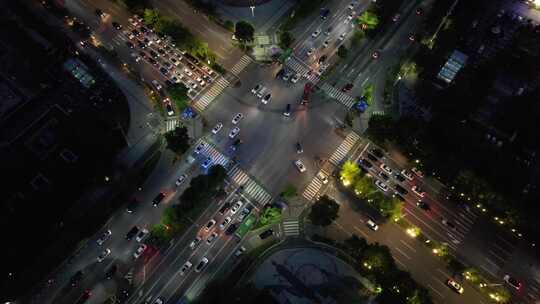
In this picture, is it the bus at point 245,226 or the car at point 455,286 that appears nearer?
the car at point 455,286

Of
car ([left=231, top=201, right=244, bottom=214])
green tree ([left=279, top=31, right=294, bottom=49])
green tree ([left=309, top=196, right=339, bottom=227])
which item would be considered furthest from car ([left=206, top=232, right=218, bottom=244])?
green tree ([left=279, top=31, right=294, bottom=49])

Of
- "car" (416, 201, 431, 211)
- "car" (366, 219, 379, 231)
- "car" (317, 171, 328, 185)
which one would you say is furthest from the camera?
"car" (317, 171, 328, 185)

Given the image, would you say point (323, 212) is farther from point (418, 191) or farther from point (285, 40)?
point (285, 40)

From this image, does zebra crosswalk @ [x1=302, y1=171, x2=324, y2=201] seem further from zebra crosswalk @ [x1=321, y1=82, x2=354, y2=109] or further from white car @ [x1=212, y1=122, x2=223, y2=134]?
white car @ [x1=212, y1=122, x2=223, y2=134]

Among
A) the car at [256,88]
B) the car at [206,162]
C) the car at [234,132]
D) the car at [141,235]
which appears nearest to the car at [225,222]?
the car at [206,162]

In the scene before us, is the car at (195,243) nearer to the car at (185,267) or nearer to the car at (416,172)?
the car at (185,267)

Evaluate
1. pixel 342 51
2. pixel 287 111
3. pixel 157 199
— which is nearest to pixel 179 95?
pixel 157 199
